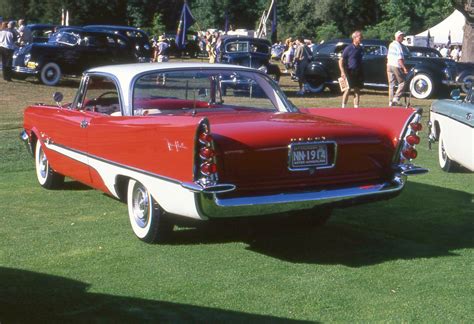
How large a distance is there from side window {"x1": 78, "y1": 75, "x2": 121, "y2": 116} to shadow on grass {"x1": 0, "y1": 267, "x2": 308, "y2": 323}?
2346 mm

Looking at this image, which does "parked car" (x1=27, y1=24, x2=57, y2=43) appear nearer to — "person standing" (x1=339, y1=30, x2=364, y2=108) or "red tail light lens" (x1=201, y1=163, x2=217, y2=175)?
"person standing" (x1=339, y1=30, x2=364, y2=108)

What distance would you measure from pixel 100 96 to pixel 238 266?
9.15 feet

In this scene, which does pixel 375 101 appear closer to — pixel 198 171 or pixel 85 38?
pixel 85 38

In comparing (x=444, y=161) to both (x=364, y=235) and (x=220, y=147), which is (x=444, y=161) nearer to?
(x=364, y=235)

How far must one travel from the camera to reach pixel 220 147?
5902 mm

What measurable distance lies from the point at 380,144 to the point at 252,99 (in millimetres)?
1410

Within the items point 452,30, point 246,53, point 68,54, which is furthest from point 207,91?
point 452,30

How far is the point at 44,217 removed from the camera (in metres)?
7.66

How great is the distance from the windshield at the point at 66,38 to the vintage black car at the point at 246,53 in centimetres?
444

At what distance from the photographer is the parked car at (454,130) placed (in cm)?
903

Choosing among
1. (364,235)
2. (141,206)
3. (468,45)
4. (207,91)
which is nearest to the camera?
(141,206)

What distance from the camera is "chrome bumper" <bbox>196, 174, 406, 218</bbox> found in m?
5.83

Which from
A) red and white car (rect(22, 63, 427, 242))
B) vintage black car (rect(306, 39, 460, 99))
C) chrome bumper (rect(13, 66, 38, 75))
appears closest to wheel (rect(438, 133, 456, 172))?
red and white car (rect(22, 63, 427, 242))

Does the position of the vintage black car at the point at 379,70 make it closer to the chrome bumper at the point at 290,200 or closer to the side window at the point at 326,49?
the side window at the point at 326,49
